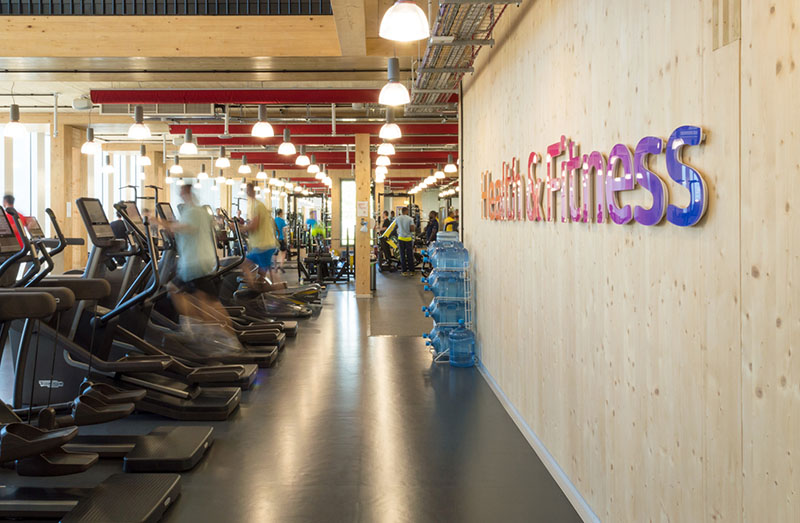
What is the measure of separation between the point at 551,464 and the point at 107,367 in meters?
3.14

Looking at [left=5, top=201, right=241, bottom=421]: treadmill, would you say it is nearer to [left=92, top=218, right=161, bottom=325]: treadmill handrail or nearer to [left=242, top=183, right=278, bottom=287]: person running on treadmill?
[left=92, top=218, right=161, bottom=325]: treadmill handrail

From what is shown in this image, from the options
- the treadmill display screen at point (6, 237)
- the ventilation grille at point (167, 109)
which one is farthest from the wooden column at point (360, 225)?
the treadmill display screen at point (6, 237)

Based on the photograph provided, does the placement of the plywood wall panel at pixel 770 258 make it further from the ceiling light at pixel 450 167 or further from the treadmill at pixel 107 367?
the ceiling light at pixel 450 167

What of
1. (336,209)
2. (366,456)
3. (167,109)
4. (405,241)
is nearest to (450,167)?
(405,241)

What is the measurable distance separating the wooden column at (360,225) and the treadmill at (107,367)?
7.37 m

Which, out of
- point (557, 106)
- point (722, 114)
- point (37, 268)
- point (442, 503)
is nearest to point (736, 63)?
point (722, 114)

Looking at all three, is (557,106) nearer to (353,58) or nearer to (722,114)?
(722,114)

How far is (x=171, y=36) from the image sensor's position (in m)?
7.53

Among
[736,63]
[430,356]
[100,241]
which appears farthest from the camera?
[430,356]

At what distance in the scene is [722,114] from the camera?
1916mm

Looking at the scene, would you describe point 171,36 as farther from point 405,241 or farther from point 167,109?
point 405,241

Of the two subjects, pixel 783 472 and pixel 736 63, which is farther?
pixel 736 63

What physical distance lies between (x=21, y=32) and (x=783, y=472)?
855 centimetres

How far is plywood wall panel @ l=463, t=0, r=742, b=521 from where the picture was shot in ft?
6.37
